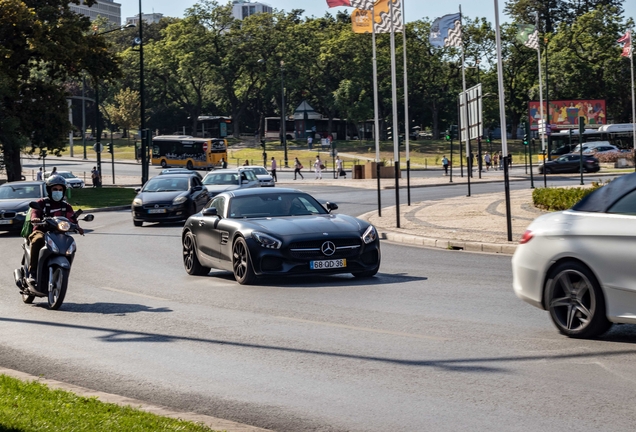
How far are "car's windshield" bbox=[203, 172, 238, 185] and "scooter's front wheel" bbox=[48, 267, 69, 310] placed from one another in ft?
85.0

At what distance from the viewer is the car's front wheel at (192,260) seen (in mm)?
16547

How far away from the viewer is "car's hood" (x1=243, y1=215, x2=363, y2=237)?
14500 millimetres

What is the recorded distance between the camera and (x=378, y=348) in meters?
9.25

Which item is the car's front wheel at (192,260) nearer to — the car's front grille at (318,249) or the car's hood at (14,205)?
the car's front grille at (318,249)

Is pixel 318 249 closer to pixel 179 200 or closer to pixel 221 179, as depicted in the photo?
pixel 179 200

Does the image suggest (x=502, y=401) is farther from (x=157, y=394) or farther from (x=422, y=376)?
(x=157, y=394)

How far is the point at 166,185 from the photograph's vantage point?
1292 inches

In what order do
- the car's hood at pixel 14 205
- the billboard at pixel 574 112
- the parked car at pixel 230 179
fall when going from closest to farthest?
the car's hood at pixel 14 205, the parked car at pixel 230 179, the billboard at pixel 574 112

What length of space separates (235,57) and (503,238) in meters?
99.4

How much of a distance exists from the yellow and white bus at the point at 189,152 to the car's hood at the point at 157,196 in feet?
195

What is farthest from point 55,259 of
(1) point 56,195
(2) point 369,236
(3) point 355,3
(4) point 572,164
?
(4) point 572,164

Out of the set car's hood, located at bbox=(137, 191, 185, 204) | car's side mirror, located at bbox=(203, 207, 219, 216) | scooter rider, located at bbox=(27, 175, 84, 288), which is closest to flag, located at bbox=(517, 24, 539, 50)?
car's hood, located at bbox=(137, 191, 185, 204)

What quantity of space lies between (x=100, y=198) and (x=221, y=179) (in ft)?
42.9

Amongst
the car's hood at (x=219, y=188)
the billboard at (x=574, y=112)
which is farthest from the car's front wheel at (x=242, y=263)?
the billboard at (x=574, y=112)
